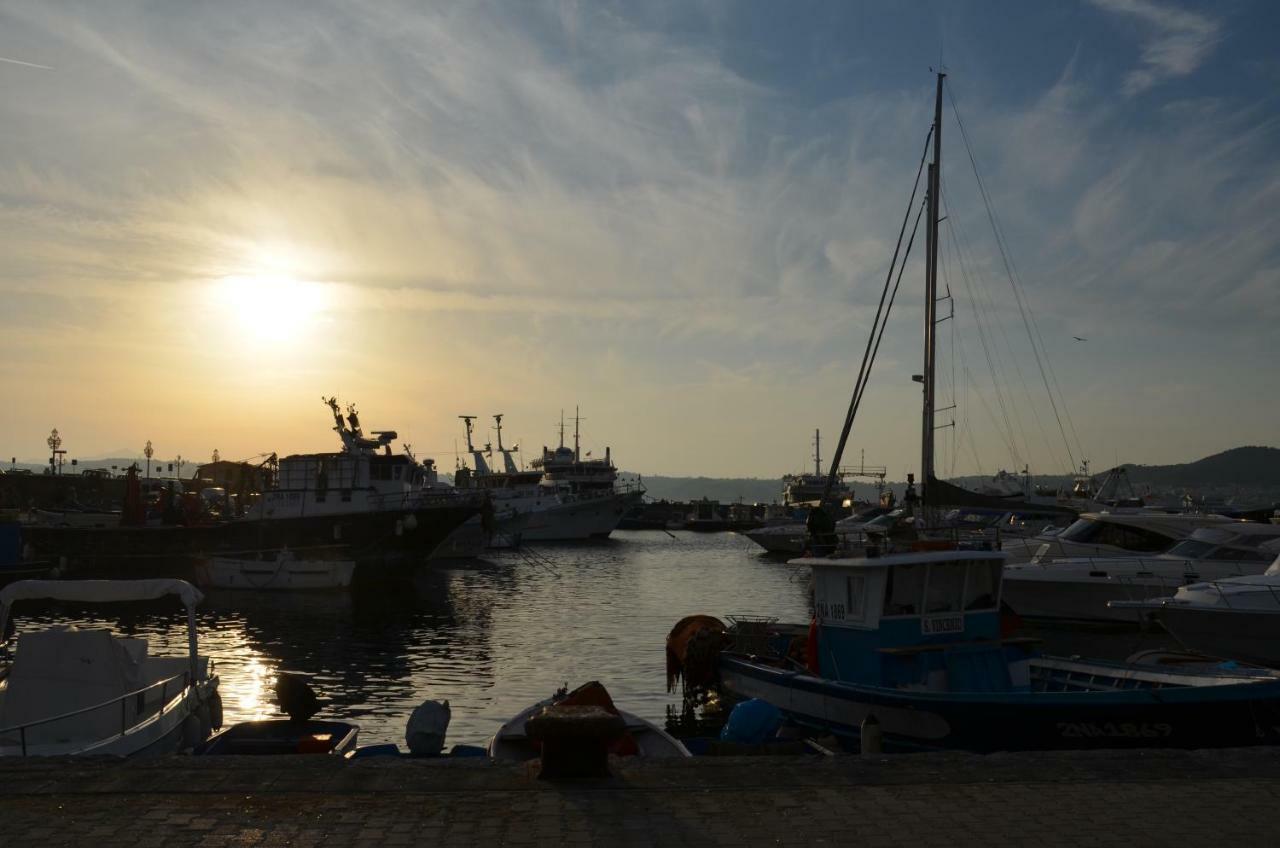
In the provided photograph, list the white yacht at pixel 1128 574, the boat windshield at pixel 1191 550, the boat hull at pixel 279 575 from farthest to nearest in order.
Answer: the boat hull at pixel 279 575 → the boat windshield at pixel 1191 550 → the white yacht at pixel 1128 574

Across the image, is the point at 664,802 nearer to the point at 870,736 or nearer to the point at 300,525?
the point at 870,736

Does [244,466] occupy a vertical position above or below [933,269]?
below

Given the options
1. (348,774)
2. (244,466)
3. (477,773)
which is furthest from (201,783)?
(244,466)

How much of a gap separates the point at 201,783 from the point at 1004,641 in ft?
41.4

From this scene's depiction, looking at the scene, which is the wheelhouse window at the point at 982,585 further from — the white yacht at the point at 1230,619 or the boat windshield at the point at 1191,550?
the boat windshield at the point at 1191,550

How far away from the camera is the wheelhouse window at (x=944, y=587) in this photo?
55.9ft

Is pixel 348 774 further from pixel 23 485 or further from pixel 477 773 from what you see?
pixel 23 485

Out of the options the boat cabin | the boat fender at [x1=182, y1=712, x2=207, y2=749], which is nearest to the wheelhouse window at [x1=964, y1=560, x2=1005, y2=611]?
the boat cabin

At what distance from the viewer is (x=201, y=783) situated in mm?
8758

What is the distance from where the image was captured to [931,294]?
3988 cm

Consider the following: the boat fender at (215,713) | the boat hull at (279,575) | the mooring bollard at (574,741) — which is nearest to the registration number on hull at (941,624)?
the mooring bollard at (574,741)

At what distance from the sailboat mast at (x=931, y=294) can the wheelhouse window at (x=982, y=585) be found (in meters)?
20.2

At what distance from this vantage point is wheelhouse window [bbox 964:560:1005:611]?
56.6 ft

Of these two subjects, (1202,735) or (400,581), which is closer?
(1202,735)
